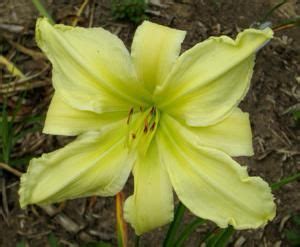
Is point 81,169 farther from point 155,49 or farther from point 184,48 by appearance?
point 184,48


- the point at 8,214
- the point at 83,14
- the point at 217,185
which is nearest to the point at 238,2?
the point at 83,14

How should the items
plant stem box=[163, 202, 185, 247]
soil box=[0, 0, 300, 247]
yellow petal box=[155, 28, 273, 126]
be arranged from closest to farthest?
yellow petal box=[155, 28, 273, 126] → plant stem box=[163, 202, 185, 247] → soil box=[0, 0, 300, 247]

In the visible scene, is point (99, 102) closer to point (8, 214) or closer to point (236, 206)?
point (236, 206)

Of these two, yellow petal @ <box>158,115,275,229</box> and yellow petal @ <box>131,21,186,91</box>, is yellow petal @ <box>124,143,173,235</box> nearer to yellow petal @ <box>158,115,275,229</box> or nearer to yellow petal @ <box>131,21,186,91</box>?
yellow petal @ <box>158,115,275,229</box>

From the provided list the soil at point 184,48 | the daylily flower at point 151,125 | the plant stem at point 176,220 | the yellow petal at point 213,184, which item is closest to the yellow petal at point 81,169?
the daylily flower at point 151,125

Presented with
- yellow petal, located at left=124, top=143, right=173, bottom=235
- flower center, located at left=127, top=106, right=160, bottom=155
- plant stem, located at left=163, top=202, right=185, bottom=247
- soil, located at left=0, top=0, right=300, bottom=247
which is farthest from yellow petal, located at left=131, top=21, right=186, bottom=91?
soil, located at left=0, top=0, right=300, bottom=247

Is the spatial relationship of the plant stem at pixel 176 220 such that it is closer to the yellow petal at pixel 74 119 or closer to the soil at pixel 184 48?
the yellow petal at pixel 74 119
